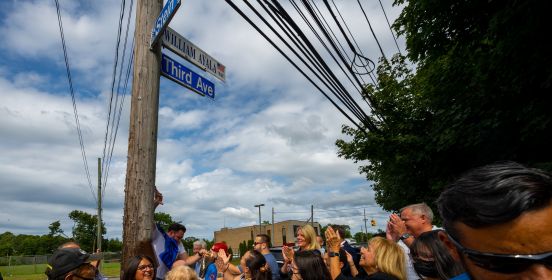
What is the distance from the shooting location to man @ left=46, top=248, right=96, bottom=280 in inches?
110

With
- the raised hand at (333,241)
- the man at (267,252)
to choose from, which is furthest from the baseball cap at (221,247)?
the raised hand at (333,241)

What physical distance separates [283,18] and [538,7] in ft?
11.4

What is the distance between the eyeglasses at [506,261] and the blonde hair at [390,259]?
2.71 m

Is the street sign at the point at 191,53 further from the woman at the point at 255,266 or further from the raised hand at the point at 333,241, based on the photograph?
the woman at the point at 255,266

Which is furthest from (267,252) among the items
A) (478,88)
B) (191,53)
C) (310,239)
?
(478,88)

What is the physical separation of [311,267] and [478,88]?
21.0 feet

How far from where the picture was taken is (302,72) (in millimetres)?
6266

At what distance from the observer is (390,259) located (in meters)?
3.73

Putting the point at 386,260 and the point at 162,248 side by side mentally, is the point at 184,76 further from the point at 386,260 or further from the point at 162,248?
the point at 386,260

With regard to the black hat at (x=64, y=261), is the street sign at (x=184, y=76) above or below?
above

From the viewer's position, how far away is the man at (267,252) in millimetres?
5672

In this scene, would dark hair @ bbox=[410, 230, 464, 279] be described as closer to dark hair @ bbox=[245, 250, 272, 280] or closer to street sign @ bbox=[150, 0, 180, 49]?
dark hair @ bbox=[245, 250, 272, 280]

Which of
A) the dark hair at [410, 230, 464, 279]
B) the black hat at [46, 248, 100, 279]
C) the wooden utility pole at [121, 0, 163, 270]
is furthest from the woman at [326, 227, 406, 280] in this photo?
the black hat at [46, 248, 100, 279]

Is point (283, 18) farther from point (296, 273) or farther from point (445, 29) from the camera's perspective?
point (445, 29)
